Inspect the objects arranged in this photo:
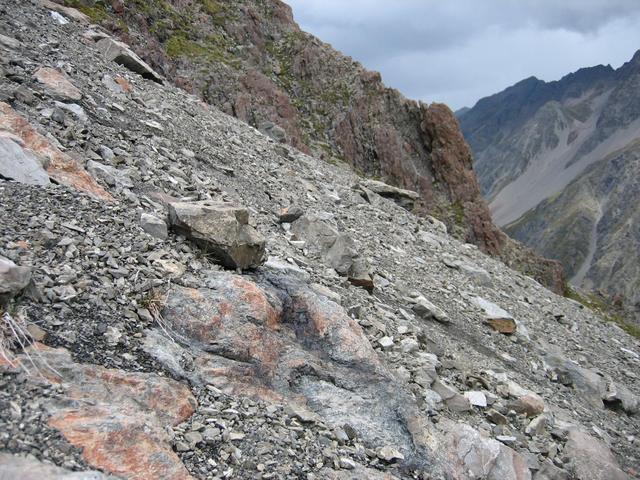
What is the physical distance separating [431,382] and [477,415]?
142 cm

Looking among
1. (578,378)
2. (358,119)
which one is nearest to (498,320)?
(578,378)

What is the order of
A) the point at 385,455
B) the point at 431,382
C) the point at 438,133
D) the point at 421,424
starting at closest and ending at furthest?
the point at 385,455, the point at 421,424, the point at 431,382, the point at 438,133

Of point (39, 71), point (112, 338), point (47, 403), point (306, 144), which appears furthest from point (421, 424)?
point (306, 144)

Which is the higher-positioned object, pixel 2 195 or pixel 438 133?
pixel 438 133

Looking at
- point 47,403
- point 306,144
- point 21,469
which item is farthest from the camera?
point 306,144

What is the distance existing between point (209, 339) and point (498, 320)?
13.9 metres

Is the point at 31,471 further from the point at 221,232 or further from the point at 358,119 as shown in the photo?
the point at 358,119

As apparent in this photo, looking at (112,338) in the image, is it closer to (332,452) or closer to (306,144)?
(332,452)

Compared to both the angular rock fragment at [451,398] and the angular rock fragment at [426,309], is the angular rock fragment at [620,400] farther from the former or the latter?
the angular rock fragment at [451,398]

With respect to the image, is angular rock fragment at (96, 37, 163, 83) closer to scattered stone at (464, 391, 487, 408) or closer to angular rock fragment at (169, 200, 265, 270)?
angular rock fragment at (169, 200, 265, 270)

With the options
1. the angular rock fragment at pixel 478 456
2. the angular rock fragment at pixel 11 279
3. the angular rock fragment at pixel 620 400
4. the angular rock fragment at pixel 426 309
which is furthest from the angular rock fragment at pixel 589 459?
the angular rock fragment at pixel 11 279

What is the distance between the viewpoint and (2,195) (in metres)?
9.27

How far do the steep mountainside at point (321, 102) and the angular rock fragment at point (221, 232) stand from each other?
4059cm

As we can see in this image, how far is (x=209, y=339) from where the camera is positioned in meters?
9.12
